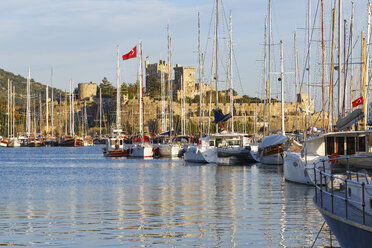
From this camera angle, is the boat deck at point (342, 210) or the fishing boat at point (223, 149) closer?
the boat deck at point (342, 210)

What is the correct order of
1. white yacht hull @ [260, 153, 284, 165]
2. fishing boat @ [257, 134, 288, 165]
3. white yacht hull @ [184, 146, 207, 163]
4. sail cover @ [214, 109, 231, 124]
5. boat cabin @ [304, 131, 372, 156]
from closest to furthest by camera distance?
boat cabin @ [304, 131, 372, 156]
fishing boat @ [257, 134, 288, 165]
white yacht hull @ [260, 153, 284, 165]
sail cover @ [214, 109, 231, 124]
white yacht hull @ [184, 146, 207, 163]

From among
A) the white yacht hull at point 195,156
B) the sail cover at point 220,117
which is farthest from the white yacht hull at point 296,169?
the white yacht hull at point 195,156

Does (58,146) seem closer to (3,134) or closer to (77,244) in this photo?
(3,134)

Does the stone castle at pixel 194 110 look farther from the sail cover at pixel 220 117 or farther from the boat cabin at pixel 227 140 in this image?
the sail cover at pixel 220 117

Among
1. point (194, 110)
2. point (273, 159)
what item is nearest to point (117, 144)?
point (273, 159)

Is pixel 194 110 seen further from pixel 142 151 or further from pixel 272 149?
pixel 272 149

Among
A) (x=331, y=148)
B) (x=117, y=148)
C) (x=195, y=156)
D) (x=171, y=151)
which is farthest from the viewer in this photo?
(x=117, y=148)

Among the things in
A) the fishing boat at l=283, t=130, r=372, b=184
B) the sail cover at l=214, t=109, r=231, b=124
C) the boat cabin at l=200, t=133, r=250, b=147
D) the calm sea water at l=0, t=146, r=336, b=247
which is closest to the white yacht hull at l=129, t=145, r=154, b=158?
the boat cabin at l=200, t=133, r=250, b=147

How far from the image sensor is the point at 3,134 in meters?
147

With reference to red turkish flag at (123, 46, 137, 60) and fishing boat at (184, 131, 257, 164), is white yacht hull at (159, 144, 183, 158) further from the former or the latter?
fishing boat at (184, 131, 257, 164)

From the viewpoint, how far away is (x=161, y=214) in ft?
63.7

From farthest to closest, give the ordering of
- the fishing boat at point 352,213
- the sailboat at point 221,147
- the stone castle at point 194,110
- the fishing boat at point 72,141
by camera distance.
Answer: the fishing boat at point 72,141
the stone castle at point 194,110
the sailboat at point 221,147
the fishing boat at point 352,213

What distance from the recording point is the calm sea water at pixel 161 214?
15.1 meters

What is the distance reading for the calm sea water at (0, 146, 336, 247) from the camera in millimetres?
15078
